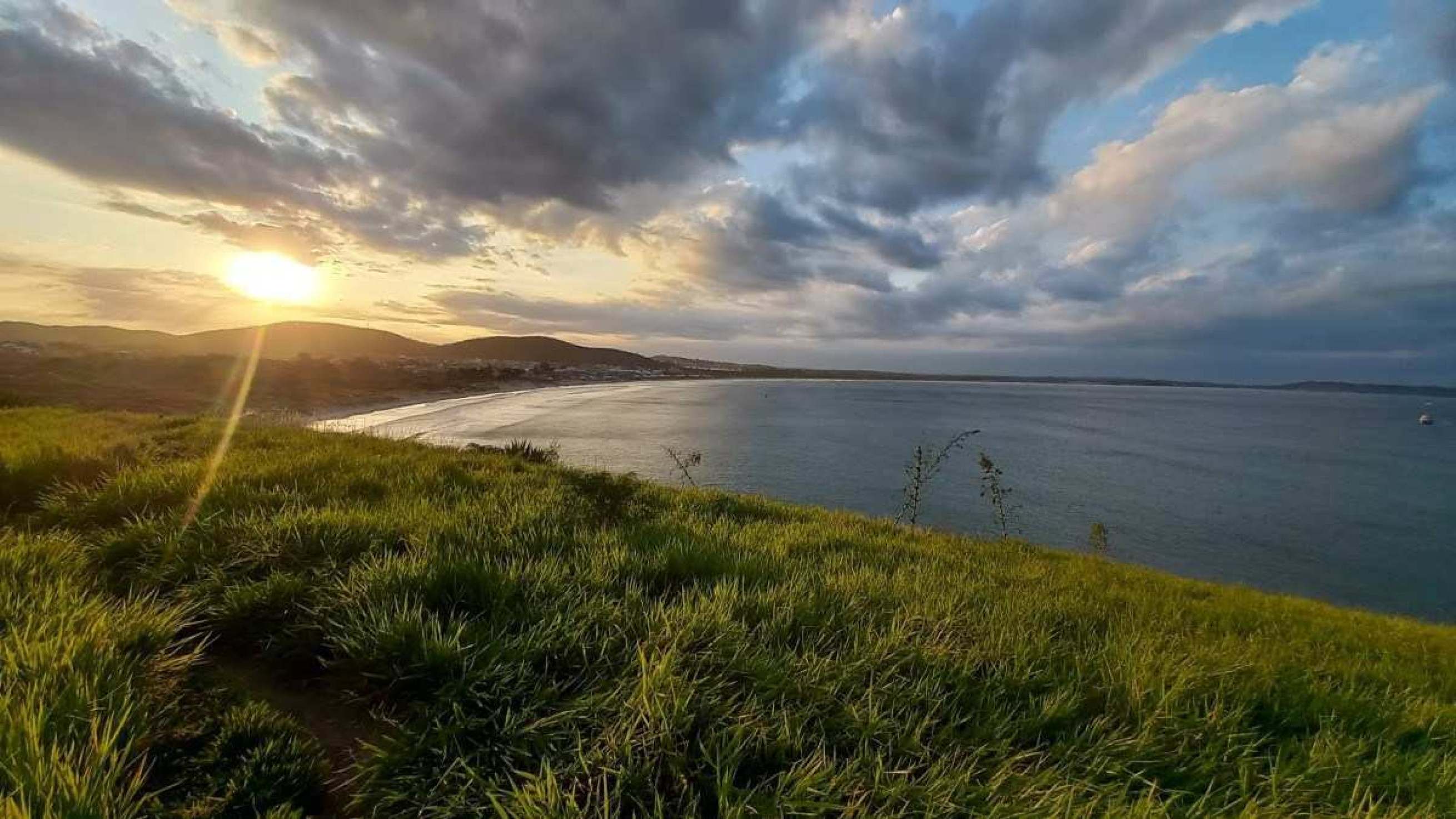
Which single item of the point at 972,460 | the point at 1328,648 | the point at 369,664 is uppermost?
the point at 369,664

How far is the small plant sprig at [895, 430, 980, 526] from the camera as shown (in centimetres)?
1578

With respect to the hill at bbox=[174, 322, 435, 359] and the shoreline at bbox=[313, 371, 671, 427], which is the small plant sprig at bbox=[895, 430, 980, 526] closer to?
the shoreline at bbox=[313, 371, 671, 427]

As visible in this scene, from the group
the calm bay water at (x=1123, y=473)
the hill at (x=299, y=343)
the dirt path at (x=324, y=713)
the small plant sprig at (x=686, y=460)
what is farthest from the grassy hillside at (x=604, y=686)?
the hill at (x=299, y=343)

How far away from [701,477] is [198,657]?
3149cm

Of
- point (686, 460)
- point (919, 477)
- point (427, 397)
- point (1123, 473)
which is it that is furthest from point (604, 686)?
point (427, 397)

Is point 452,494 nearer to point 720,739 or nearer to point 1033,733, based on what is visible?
point 720,739

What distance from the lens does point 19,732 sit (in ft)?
6.78

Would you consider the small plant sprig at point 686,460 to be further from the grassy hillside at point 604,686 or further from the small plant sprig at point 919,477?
the grassy hillside at point 604,686

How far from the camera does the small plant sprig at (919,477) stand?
15.8m

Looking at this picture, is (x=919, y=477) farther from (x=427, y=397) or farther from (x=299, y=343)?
(x=299, y=343)

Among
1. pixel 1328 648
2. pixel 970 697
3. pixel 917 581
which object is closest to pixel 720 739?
pixel 970 697

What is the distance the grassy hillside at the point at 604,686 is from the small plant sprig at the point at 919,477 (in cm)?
811

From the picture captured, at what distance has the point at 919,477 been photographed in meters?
16.2

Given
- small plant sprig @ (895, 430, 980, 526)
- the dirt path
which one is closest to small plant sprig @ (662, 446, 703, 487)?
small plant sprig @ (895, 430, 980, 526)
